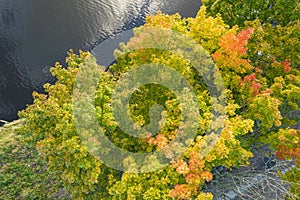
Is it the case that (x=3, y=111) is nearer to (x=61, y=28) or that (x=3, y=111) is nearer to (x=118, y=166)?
(x=61, y=28)

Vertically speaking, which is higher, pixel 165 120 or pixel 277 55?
pixel 277 55

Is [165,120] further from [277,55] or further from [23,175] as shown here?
[23,175]

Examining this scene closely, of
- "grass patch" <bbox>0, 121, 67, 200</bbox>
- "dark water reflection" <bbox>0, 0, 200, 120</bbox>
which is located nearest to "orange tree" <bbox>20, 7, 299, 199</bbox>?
"grass patch" <bbox>0, 121, 67, 200</bbox>

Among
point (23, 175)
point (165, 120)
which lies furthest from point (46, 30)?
point (165, 120)

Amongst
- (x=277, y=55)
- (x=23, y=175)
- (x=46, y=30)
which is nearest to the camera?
(x=277, y=55)

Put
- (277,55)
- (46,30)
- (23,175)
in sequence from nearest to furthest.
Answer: (277,55) → (23,175) → (46,30)

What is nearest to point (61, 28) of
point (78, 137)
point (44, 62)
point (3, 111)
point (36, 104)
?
point (44, 62)

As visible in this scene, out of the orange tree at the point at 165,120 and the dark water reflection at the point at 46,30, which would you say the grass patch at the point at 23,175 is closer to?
the orange tree at the point at 165,120
